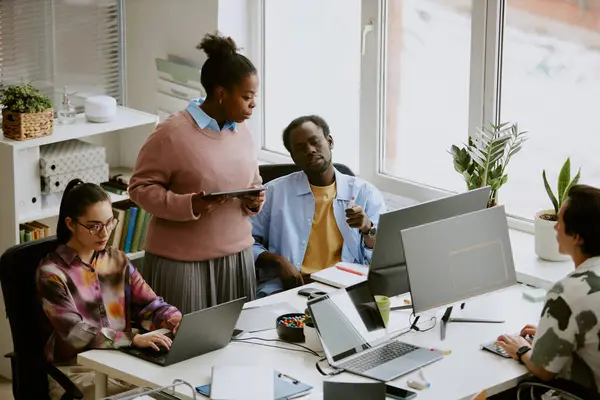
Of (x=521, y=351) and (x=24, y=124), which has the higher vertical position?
(x=24, y=124)

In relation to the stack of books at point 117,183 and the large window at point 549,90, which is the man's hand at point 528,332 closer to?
the large window at point 549,90

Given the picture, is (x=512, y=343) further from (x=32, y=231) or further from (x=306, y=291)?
(x=32, y=231)

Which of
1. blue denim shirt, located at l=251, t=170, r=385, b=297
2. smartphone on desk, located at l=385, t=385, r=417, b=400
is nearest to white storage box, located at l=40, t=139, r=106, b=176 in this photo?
blue denim shirt, located at l=251, t=170, r=385, b=297

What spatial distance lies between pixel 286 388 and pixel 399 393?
1.04ft

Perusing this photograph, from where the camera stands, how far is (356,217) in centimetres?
395

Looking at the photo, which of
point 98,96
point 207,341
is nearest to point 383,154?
point 98,96

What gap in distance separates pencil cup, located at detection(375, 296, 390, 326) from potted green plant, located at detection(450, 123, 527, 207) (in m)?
0.84

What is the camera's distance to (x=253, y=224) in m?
4.23

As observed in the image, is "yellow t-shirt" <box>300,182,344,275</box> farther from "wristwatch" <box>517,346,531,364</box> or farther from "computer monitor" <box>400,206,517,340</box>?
"wristwatch" <box>517,346,531,364</box>

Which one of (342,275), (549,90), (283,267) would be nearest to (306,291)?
(342,275)

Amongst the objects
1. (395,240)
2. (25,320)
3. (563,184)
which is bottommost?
(25,320)

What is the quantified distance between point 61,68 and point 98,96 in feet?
0.77

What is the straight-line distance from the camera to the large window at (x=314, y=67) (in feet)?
16.3

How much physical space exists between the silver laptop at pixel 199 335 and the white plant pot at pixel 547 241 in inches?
53.1
